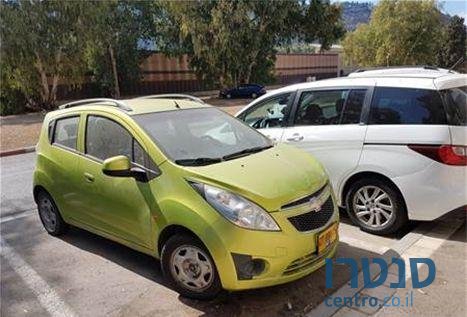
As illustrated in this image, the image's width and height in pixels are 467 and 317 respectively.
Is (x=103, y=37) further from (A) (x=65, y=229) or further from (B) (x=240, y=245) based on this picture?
(B) (x=240, y=245)

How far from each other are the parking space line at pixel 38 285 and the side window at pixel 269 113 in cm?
331

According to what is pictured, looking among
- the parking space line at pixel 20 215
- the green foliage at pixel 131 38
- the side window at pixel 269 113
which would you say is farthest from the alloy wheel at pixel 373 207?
the green foliage at pixel 131 38

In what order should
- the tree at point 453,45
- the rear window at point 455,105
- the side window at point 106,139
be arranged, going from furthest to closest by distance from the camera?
the tree at point 453,45 → the rear window at point 455,105 → the side window at point 106,139

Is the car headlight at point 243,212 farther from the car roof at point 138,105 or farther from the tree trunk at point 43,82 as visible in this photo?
the tree trunk at point 43,82

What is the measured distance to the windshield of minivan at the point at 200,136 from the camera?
4113mm

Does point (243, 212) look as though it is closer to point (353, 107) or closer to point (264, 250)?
point (264, 250)

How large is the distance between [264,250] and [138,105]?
2.18 meters

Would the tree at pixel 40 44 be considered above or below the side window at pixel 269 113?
above

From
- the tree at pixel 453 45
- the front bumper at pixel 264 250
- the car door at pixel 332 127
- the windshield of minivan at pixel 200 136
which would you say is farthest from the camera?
the tree at pixel 453 45

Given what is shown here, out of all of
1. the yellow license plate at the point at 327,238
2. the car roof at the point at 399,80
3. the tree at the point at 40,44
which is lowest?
the yellow license plate at the point at 327,238

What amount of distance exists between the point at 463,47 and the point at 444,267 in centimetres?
5601

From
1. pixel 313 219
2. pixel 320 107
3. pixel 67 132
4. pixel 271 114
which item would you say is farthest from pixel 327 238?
pixel 67 132

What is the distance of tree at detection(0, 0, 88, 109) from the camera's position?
2148 centimetres

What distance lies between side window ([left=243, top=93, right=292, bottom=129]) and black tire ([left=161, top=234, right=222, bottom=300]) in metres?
2.70
